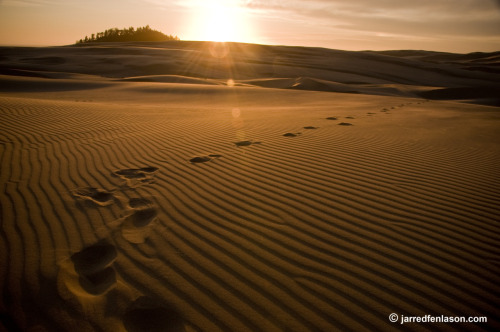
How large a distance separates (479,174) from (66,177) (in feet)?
17.8

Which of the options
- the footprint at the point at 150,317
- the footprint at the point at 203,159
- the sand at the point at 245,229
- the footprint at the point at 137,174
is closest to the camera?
the footprint at the point at 150,317

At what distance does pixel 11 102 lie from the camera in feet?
27.8

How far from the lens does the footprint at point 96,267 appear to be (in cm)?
193

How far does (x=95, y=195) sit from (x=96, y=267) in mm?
1261

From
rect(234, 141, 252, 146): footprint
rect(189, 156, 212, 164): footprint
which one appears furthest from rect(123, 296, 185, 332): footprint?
rect(234, 141, 252, 146): footprint

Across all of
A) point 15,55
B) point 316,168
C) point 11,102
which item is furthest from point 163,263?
point 15,55

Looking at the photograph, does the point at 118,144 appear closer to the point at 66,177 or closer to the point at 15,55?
the point at 66,177

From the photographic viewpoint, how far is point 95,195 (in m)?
3.15

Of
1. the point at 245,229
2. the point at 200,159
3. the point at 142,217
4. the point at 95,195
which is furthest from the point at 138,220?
the point at 200,159

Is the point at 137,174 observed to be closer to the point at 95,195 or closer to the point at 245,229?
the point at 95,195

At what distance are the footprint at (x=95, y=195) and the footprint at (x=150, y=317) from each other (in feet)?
4.92

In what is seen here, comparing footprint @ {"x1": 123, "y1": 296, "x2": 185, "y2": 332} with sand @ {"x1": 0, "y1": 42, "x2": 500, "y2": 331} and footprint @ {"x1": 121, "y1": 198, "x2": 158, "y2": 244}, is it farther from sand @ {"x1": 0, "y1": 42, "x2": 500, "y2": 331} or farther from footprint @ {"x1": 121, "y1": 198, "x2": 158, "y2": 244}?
footprint @ {"x1": 121, "y1": 198, "x2": 158, "y2": 244}
